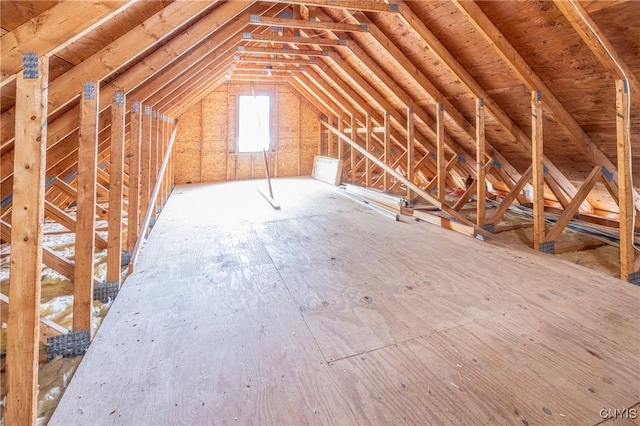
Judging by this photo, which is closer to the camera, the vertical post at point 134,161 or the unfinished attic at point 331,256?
the unfinished attic at point 331,256

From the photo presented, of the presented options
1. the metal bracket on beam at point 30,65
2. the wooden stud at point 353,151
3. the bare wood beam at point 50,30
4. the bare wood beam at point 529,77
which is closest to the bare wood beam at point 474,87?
the bare wood beam at point 529,77

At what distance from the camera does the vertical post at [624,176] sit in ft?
8.21

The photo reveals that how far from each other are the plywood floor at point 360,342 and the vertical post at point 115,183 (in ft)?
0.77

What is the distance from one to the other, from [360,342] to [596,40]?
8.97 feet

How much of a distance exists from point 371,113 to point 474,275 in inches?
190

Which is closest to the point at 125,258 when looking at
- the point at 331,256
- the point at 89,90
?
the point at 89,90

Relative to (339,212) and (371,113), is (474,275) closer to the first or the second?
(339,212)

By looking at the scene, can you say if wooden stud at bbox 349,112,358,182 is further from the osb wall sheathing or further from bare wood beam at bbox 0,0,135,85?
bare wood beam at bbox 0,0,135,85

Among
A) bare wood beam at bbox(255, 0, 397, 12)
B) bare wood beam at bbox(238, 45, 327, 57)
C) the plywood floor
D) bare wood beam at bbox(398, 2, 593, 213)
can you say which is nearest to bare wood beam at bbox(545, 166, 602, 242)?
the plywood floor

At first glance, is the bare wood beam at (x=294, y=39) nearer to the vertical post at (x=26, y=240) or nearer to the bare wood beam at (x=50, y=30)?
the bare wood beam at (x=50, y=30)

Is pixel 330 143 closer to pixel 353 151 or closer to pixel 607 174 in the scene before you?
pixel 353 151

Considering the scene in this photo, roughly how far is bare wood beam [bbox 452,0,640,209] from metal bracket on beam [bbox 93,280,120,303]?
11.8 feet

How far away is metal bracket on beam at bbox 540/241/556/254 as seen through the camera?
3.32m

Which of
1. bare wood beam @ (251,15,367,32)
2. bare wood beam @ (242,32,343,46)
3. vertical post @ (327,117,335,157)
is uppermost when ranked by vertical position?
bare wood beam @ (242,32,343,46)
